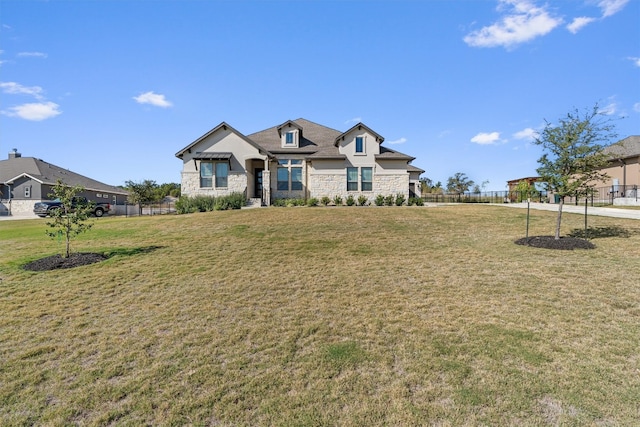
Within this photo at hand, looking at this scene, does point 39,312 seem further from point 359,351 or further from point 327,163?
point 327,163

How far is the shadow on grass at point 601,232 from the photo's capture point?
35.7ft

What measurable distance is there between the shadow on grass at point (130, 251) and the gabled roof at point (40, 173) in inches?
1181

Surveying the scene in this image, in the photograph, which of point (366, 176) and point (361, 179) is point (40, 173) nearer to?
point (361, 179)

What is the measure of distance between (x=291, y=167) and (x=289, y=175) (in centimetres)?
68

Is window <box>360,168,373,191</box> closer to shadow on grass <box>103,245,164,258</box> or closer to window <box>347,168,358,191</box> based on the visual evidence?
window <box>347,168,358,191</box>

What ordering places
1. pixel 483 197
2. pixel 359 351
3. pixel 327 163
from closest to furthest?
pixel 359 351 < pixel 327 163 < pixel 483 197

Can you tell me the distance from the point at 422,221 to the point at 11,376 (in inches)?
569

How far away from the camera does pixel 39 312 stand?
17.7ft

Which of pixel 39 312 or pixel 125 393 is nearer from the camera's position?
pixel 125 393

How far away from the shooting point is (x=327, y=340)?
4.26m

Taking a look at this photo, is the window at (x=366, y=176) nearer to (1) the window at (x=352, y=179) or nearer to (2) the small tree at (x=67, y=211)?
(1) the window at (x=352, y=179)

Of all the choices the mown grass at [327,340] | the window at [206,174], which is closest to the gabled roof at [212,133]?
the window at [206,174]

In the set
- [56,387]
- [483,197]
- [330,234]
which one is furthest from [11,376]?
[483,197]

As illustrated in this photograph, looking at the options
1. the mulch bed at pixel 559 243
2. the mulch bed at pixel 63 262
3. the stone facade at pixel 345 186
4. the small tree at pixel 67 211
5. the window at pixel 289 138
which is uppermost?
the window at pixel 289 138
